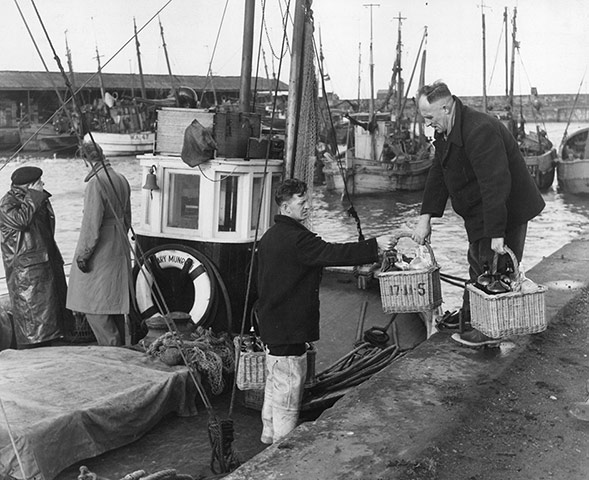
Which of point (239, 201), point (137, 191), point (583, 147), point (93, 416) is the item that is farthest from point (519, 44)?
point (93, 416)

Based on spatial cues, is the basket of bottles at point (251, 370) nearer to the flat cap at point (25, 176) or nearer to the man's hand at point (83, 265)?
the man's hand at point (83, 265)

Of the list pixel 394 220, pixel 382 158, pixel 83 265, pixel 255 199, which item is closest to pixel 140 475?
pixel 83 265

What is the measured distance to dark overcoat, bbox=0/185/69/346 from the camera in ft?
19.3

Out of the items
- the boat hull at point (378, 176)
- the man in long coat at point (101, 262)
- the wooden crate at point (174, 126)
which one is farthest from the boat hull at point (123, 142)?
the man in long coat at point (101, 262)

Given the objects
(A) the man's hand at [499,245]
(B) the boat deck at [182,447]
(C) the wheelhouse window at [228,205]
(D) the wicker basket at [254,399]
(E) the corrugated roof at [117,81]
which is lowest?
(B) the boat deck at [182,447]

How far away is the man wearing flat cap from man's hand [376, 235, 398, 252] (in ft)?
9.88

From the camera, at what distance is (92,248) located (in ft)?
19.1

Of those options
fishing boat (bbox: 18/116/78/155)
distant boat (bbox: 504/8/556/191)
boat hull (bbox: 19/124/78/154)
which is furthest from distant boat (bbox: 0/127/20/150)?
distant boat (bbox: 504/8/556/191)

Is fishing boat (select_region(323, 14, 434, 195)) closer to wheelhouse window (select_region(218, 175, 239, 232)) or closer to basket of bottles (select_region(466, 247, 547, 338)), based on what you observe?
wheelhouse window (select_region(218, 175, 239, 232))

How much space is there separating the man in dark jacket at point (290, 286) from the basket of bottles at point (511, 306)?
2.34 ft

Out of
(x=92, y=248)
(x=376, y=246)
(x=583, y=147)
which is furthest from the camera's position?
Result: (x=583, y=147)

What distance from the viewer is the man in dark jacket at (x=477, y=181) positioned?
433 cm

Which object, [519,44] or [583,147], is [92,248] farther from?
[519,44]

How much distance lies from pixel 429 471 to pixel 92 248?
3543 mm
